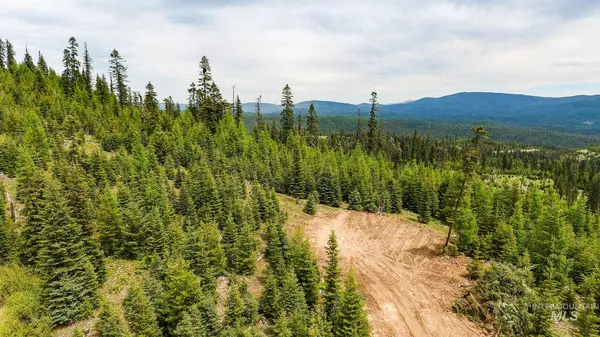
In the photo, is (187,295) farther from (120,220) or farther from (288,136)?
(288,136)

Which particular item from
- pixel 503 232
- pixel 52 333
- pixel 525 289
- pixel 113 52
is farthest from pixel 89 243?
pixel 113 52

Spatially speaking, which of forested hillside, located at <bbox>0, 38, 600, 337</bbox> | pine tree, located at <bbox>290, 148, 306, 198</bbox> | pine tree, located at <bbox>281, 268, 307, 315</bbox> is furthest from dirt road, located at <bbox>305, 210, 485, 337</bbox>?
pine tree, located at <bbox>281, 268, 307, 315</bbox>

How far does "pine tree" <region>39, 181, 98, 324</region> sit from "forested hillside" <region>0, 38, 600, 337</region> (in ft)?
0.29

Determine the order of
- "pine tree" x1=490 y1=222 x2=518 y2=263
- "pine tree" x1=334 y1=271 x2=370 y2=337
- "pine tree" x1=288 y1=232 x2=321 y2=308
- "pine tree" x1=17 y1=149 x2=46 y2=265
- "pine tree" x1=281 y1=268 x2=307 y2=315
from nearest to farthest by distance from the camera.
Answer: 1. "pine tree" x1=334 y1=271 x2=370 y2=337
2. "pine tree" x1=281 y1=268 x2=307 y2=315
3. "pine tree" x1=17 y1=149 x2=46 y2=265
4. "pine tree" x1=288 y1=232 x2=321 y2=308
5. "pine tree" x1=490 y1=222 x2=518 y2=263

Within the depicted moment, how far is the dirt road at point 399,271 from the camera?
2512 cm

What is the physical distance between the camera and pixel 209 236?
25375 mm

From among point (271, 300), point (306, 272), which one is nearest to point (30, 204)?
point (271, 300)

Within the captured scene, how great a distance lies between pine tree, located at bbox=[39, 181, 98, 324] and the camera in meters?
18.7

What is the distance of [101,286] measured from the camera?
2214 cm

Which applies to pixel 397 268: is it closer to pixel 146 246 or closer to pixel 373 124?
pixel 146 246

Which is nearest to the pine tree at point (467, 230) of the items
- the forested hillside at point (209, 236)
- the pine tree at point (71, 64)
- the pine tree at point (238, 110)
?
the forested hillside at point (209, 236)

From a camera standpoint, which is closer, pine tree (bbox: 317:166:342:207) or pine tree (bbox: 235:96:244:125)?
pine tree (bbox: 317:166:342:207)

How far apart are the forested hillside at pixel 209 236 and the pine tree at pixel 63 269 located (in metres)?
0.09

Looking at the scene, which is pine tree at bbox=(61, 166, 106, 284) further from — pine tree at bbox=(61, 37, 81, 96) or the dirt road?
pine tree at bbox=(61, 37, 81, 96)
